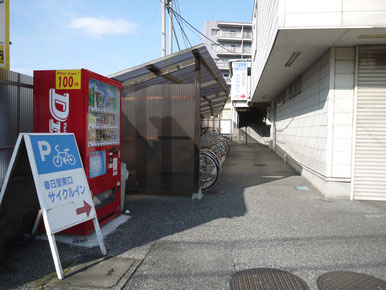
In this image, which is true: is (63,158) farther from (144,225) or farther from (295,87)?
(295,87)

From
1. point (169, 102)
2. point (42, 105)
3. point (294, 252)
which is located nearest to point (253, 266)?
point (294, 252)

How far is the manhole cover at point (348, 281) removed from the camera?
2830mm

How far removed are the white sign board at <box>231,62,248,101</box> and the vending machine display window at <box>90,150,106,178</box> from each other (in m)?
16.4

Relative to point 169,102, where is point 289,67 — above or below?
above

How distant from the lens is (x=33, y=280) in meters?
2.92

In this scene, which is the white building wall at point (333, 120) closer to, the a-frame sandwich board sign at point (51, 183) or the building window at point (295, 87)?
the building window at point (295, 87)

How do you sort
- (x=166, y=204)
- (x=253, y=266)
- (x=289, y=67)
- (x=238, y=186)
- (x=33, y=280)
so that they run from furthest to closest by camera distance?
(x=289, y=67) → (x=238, y=186) → (x=166, y=204) → (x=253, y=266) → (x=33, y=280)

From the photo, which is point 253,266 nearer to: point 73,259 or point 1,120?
point 73,259

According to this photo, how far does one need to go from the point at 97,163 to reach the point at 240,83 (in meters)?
17.0

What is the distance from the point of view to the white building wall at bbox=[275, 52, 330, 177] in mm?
6777

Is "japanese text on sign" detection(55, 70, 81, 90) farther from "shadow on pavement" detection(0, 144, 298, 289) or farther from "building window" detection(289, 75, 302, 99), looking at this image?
"building window" detection(289, 75, 302, 99)

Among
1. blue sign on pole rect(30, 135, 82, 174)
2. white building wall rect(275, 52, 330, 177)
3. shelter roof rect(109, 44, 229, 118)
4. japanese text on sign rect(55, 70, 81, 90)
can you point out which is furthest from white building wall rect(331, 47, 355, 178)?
blue sign on pole rect(30, 135, 82, 174)

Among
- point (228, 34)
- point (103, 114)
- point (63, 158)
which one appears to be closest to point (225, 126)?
point (103, 114)

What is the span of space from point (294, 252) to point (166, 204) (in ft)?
9.49
